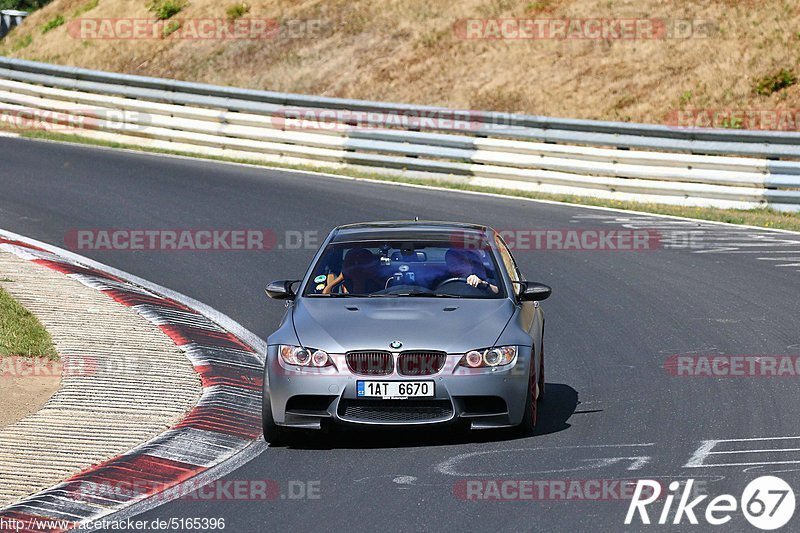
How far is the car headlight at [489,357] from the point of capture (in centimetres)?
867

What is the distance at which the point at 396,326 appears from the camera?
8.84 meters

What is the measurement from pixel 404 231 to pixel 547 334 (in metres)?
2.77

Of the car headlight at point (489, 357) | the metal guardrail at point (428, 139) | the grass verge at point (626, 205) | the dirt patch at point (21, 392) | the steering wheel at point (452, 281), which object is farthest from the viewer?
the metal guardrail at point (428, 139)

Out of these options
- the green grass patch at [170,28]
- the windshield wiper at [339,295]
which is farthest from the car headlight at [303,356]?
the green grass patch at [170,28]

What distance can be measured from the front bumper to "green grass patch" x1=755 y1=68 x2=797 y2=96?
718 inches

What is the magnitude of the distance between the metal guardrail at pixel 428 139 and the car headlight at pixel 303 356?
12665 mm

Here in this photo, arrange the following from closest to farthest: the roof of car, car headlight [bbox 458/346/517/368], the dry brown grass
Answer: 1. car headlight [bbox 458/346/517/368]
2. the roof of car
3. the dry brown grass

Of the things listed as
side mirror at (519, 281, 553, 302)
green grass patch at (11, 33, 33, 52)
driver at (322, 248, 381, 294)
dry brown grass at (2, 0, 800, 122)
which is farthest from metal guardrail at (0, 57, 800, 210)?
driver at (322, 248, 381, 294)

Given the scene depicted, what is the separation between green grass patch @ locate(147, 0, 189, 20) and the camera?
34156 mm

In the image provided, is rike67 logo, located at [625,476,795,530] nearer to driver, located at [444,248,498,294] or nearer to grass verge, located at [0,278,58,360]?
driver, located at [444,248,498,294]

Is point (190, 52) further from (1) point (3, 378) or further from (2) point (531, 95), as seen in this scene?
(1) point (3, 378)

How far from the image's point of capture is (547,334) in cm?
1254

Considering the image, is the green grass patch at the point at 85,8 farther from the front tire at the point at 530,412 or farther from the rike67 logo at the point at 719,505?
the rike67 logo at the point at 719,505

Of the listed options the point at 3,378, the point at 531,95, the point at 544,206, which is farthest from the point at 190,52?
the point at 3,378
